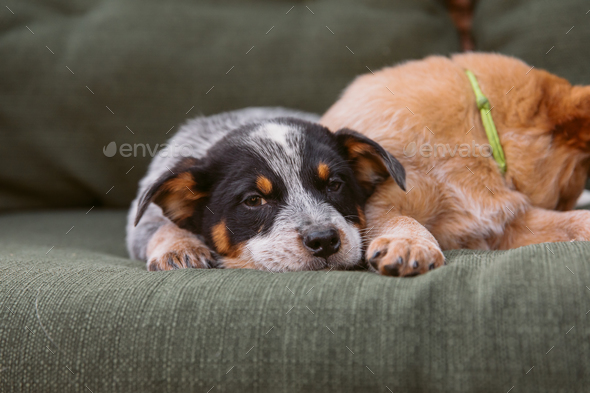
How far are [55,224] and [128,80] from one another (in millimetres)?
959

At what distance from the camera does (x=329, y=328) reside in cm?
112

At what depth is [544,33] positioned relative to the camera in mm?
2605

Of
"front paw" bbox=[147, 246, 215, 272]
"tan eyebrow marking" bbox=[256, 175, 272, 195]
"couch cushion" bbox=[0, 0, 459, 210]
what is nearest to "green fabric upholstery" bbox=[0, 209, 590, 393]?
"front paw" bbox=[147, 246, 215, 272]

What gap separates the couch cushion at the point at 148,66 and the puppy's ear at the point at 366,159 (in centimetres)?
115

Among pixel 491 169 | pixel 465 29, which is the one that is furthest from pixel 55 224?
pixel 465 29

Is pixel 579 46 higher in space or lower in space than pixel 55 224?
lower

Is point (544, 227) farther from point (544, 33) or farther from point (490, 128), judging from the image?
point (544, 33)

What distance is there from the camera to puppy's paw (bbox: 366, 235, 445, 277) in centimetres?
133

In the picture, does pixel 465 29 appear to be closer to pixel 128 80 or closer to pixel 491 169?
pixel 491 169

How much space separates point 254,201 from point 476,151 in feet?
2.97

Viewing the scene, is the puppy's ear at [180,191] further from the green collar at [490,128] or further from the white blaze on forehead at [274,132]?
the green collar at [490,128]

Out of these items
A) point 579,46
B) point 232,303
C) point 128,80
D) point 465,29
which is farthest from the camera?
point 465,29

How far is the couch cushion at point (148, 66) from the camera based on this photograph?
9.48ft

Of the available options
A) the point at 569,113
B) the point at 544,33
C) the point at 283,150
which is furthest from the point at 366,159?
the point at 544,33
